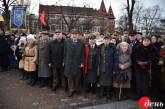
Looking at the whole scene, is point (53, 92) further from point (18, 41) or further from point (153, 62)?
point (18, 41)

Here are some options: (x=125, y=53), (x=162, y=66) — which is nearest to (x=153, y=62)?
(x=162, y=66)

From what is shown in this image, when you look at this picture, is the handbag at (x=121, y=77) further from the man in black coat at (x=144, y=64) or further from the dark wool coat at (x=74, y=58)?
the dark wool coat at (x=74, y=58)

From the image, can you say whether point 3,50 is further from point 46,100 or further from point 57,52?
point 46,100

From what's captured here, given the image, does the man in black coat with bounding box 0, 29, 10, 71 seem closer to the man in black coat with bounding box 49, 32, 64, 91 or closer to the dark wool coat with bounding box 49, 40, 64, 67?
the man in black coat with bounding box 49, 32, 64, 91

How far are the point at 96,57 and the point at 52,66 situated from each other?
164cm

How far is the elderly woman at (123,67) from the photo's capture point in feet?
29.1

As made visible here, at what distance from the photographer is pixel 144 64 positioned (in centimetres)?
865

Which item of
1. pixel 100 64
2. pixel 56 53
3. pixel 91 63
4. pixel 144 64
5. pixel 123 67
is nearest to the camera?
pixel 144 64

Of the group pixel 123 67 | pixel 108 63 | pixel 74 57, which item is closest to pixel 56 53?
pixel 74 57

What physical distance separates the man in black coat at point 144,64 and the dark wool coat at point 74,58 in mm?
1691

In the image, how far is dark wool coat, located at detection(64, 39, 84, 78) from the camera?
9.33 m

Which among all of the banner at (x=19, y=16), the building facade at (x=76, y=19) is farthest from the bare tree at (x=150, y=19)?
the banner at (x=19, y=16)

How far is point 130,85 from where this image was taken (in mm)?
9242

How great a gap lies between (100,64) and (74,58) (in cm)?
81
